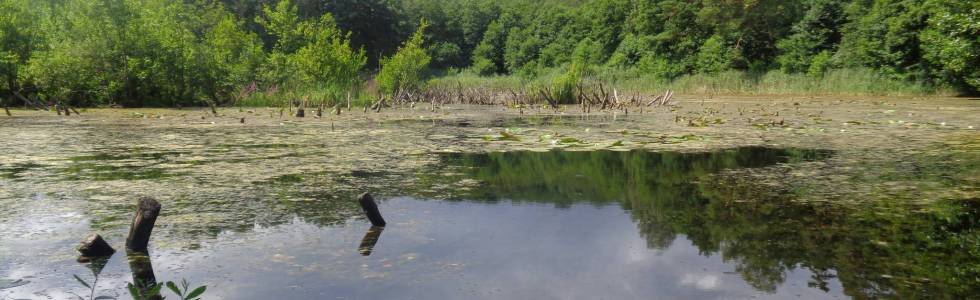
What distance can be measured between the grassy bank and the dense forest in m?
0.45

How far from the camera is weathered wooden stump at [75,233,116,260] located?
3102 millimetres

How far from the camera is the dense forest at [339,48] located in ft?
52.5

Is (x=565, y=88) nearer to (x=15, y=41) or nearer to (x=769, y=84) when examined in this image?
(x=769, y=84)

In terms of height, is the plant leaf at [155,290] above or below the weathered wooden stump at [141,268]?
above

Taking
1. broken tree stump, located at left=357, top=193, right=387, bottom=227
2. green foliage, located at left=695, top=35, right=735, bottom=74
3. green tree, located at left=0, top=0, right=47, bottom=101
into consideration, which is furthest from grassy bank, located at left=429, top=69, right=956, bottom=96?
broken tree stump, located at left=357, top=193, right=387, bottom=227

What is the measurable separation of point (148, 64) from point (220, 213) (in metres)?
13.8

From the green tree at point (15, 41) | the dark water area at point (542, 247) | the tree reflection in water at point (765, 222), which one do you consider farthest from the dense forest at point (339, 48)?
the dark water area at point (542, 247)

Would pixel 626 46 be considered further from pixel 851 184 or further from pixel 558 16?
pixel 851 184

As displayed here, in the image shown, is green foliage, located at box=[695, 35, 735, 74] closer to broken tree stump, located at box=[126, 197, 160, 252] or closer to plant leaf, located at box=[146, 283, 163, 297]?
broken tree stump, located at box=[126, 197, 160, 252]

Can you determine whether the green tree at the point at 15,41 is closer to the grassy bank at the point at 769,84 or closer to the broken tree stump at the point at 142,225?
the grassy bank at the point at 769,84

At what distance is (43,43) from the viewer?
1730 centimetres

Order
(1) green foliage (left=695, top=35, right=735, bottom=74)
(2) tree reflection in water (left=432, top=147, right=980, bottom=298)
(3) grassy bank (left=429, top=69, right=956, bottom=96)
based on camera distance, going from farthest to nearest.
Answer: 1. (1) green foliage (left=695, top=35, right=735, bottom=74)
2. (3) grassy bank (left=429, top=69, right=956, bottom=96)
3. (2) tree reflection in water (left=432, top=147, right=980, bottom=298)

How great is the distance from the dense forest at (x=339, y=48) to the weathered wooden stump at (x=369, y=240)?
14.2 meters

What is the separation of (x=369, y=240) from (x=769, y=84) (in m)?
25.2
